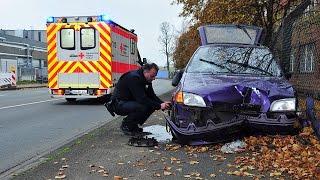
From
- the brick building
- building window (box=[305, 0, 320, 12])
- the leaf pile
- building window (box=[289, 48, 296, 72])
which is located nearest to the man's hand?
the leaf pile

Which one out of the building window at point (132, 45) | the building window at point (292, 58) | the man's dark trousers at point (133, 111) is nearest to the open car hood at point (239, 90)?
the man's dark trousers at point (133, 111)

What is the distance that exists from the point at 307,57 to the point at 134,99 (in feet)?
17.6

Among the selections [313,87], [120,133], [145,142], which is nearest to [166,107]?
[145,142]

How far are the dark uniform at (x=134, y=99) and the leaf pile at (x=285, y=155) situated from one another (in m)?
2.10

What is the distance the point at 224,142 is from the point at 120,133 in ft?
9.24

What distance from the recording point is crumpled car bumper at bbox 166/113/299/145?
714 cm

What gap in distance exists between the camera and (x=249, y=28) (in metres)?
10.5

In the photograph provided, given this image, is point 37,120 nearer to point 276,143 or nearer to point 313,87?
point 313,87

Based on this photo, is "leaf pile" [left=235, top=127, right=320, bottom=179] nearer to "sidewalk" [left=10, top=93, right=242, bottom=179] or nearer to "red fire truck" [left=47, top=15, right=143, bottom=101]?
"sidewalk" [left=10, top=93, right=242, bottom=179]

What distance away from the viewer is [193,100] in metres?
7.30

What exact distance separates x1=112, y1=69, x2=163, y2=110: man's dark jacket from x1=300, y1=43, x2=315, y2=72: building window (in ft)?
15.0

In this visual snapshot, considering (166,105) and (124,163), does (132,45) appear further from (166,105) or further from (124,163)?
(124,163)

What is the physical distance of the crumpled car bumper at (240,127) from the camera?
23.4 ft

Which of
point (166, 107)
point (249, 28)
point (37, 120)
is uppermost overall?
point (249, 28)
